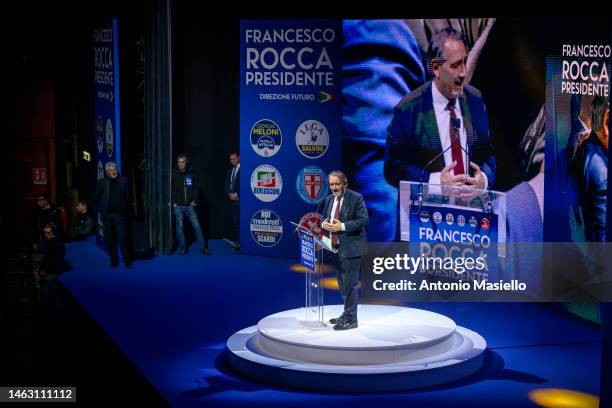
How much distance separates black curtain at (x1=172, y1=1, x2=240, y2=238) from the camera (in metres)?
15.2

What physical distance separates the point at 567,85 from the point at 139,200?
25.4 feet

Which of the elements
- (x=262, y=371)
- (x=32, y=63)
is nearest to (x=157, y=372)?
(x=262, y=371)

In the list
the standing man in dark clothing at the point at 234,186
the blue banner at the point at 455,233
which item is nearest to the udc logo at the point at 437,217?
the blue banner at the point at 455,233

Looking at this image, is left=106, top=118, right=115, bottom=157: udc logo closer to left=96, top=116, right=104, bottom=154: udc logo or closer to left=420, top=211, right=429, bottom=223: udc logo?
left=96, top=116, right=104, bottom=154: udc logo

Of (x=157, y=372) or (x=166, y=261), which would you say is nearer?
(x=157, y=372)

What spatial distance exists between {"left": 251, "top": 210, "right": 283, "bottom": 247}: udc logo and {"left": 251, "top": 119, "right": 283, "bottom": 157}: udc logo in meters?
0.87

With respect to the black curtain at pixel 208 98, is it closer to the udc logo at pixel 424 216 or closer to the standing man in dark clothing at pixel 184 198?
the standing man in dark clothing at pixel 184 198

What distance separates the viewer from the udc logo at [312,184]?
1377 centimetres

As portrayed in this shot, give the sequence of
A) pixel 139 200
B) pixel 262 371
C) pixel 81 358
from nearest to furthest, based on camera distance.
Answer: pixel 262 371, pixel 81 358, pixel 139 200

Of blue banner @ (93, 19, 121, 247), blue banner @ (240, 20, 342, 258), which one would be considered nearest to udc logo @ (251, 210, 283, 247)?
blue banner @ (240, 20, 342, 258)

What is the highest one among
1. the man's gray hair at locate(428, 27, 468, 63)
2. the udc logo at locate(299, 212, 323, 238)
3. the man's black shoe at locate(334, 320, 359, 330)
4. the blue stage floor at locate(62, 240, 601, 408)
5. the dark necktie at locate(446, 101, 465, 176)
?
the man's gray hair at locate(428, 27, 468, 63)

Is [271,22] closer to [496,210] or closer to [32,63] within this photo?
[496,210]

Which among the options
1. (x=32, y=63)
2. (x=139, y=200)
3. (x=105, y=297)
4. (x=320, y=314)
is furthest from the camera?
(x=32, y=63)

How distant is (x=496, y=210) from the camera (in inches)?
440
